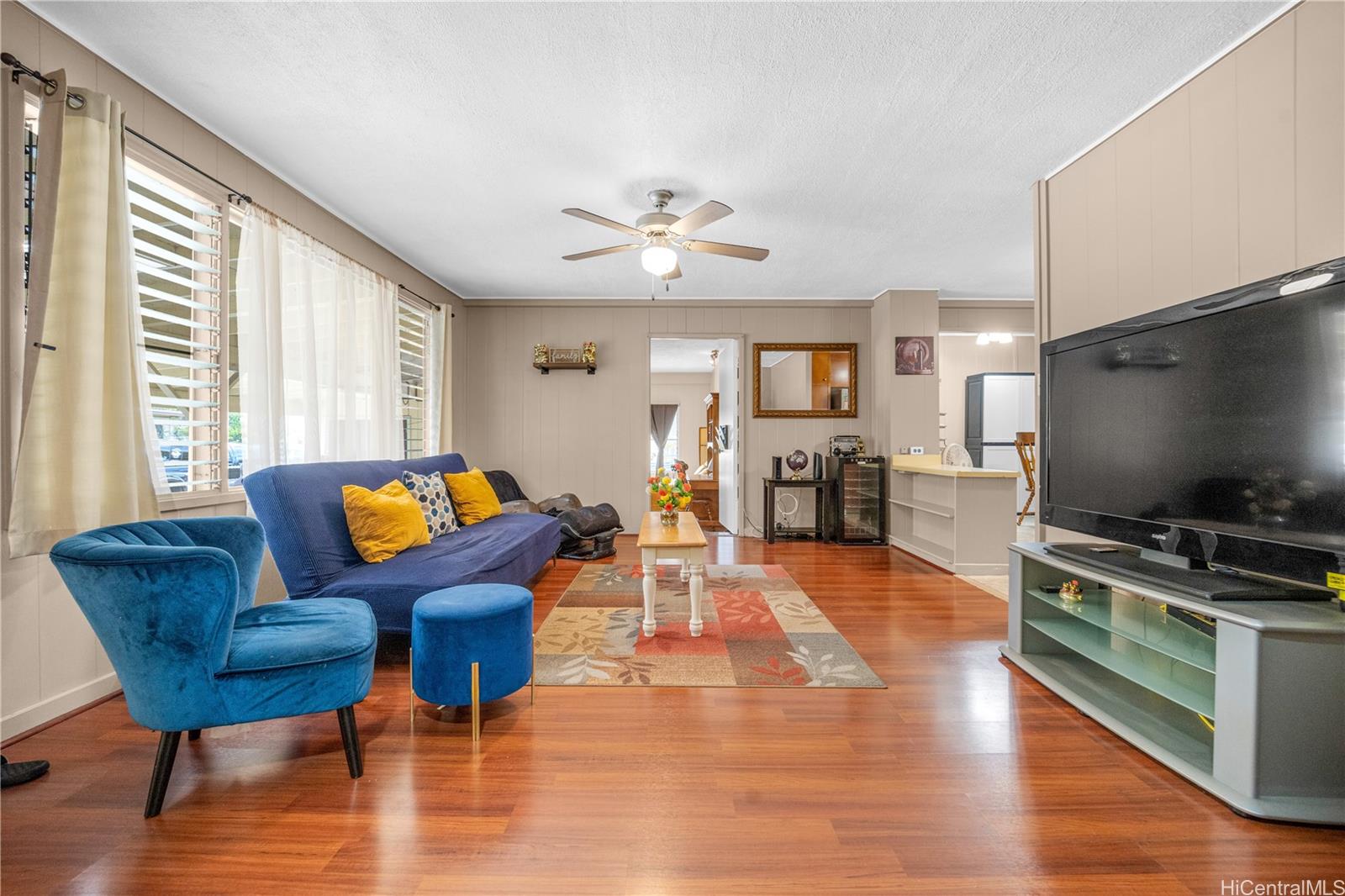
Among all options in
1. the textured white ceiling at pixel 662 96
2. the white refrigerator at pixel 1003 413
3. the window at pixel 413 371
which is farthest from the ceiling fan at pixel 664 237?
the white refrigerator at pixel 1003 413

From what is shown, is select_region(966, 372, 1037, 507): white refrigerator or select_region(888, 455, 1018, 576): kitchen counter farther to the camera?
select_region(966, 372, 1037, 507): white refrigerator

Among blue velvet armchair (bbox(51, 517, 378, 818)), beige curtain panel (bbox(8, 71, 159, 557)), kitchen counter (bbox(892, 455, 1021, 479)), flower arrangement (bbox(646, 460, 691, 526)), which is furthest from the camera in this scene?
kitchen counter (bbox(892, 455, 1021, 479))

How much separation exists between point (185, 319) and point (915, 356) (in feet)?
18.5

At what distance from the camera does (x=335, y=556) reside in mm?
2729

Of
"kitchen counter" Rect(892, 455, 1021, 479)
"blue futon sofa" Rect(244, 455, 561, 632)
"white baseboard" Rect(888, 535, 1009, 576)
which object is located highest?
"kitchen counter" Rect(892, 455, 1021, 479)

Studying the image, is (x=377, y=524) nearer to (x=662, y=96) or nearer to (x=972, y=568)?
(x=662, y=96)

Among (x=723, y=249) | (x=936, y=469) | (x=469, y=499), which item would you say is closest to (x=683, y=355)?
(x=936, y=469)

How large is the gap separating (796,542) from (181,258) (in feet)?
17.1

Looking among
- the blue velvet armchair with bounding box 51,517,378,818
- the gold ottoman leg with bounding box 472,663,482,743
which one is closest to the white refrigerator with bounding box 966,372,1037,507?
the gold ottoman leg with bounding box 472,663,482,743

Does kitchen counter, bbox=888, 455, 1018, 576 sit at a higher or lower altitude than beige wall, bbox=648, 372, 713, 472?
lower

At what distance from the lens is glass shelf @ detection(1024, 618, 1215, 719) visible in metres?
1.85

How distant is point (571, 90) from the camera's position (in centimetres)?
242

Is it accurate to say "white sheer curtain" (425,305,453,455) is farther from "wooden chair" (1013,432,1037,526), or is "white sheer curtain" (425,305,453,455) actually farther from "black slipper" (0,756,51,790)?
"wooden chair" (1013,432,1037,526)

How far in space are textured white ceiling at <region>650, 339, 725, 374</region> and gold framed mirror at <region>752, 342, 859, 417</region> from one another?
2.31ft
